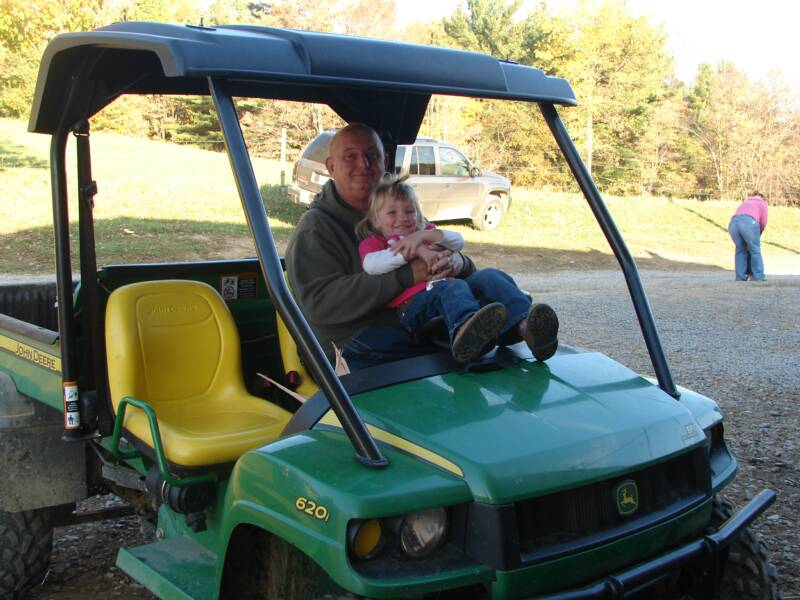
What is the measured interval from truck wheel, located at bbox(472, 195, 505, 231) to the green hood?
16465 mm

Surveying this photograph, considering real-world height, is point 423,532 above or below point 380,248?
below

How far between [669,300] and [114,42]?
416 inches

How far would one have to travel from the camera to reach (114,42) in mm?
2588

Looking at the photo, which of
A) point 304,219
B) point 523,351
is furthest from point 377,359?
point 304,219

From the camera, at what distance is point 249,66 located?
2383mm

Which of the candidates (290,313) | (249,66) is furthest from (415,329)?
(249,66)

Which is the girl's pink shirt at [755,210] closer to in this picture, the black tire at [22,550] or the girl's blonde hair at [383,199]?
the girl's blonde hair at [383,199]

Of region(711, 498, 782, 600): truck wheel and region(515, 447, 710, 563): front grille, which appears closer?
region(515, 447, 710, 563): front grille

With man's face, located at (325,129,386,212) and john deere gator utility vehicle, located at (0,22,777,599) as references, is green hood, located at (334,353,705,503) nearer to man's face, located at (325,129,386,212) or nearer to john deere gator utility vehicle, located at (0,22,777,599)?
john deere gator utility vehicle, located at (0,22,777,599)

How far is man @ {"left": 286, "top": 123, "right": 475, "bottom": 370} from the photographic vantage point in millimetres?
3104

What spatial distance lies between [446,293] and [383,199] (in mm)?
578

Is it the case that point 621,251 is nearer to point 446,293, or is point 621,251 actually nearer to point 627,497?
point 446,293

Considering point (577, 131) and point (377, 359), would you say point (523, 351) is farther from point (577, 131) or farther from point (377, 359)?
point (577, 131)

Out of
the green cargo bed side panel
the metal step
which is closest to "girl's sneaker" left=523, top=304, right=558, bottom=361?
the metal step
